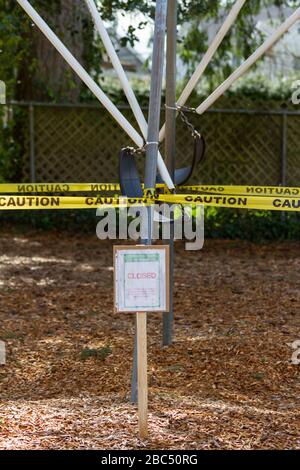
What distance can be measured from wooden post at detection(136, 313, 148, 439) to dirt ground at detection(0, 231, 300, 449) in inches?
3.2

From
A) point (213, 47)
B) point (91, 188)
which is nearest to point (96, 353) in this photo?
point (91, 188)

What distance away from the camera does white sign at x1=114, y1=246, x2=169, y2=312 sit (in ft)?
12.8

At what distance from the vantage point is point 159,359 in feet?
18.4

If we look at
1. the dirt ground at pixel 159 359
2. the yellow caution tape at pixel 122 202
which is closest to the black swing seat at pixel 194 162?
the yellow caution tape at pixel 122 202

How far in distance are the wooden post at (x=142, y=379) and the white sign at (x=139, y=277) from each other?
0.09 m

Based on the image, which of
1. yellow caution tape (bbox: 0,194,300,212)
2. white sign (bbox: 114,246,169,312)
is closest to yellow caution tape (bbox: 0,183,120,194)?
yellow caution tape (bbox: 0,194,300,212)

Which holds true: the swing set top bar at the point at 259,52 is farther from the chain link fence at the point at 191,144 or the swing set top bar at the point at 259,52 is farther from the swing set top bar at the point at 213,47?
the chain link fence at the point at 191,144

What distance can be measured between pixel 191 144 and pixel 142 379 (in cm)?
755

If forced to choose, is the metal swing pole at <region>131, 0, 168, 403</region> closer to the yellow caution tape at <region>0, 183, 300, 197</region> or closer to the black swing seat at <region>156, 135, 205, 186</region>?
the yellow caution tape at <region>0, 183, 300, 197</region>

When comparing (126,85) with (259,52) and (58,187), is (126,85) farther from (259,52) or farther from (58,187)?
(58,187)

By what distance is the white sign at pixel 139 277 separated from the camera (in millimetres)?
3912

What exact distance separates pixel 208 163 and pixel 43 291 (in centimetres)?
410

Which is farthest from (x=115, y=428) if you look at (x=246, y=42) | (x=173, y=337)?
(x=246, y=42)
